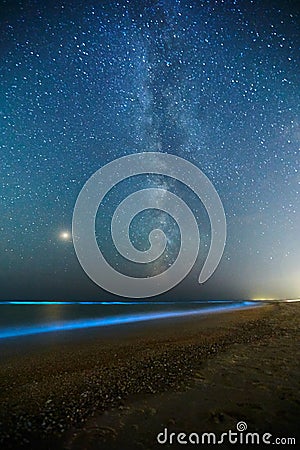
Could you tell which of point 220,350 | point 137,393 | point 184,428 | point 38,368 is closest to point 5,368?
point 38,368

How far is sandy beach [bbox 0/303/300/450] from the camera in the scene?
2648mm

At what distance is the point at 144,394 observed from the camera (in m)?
3.59

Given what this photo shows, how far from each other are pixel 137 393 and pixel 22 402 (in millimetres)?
1633

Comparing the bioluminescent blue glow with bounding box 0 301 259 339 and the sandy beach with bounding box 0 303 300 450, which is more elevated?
the sandy beach with bounding box 0 303 300 450

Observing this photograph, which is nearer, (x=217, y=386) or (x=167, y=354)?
(x=217, y=386)

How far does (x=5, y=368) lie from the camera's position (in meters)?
5.24

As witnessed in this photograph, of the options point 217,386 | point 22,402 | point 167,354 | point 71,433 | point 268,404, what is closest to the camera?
point 71,433

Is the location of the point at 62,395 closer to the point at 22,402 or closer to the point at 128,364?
the point at 22,402
